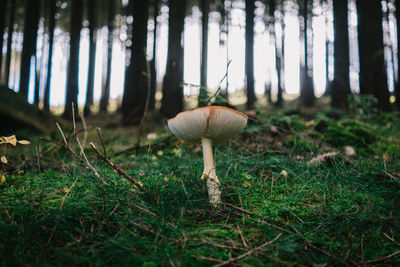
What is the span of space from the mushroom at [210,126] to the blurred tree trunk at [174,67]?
4048mm

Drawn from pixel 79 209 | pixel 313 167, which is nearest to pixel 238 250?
pixel 79 209

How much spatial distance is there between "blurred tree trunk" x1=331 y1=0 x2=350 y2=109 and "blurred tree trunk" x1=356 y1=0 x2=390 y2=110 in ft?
1.59

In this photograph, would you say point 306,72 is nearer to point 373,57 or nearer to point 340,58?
point 340,58

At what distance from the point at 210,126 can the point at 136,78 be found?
700 cm

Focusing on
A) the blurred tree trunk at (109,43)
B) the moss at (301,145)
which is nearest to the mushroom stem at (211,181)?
the moss at (301,145)

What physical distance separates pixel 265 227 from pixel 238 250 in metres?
0.28

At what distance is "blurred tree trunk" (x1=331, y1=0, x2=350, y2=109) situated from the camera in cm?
739

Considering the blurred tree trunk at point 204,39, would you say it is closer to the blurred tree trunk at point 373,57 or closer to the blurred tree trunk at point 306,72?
the blurred tree trunk at point 306,72

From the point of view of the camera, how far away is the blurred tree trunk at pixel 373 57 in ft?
23.2

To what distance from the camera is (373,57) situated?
691 cm

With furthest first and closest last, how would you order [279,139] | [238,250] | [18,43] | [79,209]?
[18,43] → [279,139] → [79,209] → [238,250]

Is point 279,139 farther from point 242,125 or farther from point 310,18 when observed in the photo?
point 310,18

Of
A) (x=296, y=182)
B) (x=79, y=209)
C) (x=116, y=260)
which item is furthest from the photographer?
(x=296, y=182)

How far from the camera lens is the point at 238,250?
4.01ft
